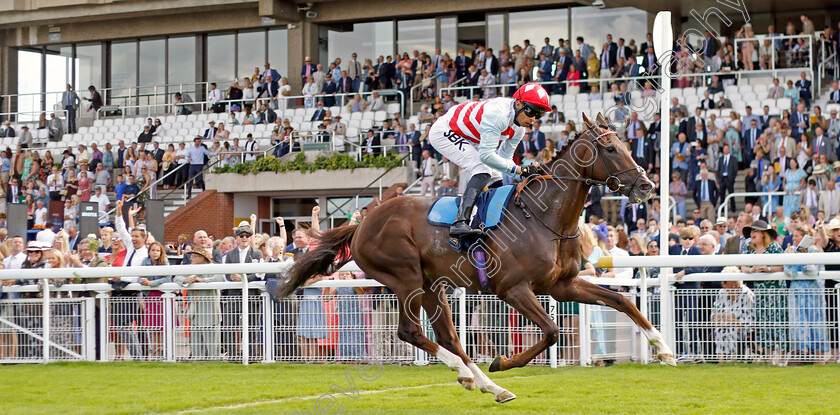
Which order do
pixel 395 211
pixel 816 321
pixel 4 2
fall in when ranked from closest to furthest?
1. pixel 395 211
2. pixel 816 321
3. pixel 4 2

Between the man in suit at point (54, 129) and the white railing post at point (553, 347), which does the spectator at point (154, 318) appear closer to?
the white railing post at point (553, 347)

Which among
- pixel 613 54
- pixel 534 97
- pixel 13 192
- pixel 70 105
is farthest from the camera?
pixel 70 105

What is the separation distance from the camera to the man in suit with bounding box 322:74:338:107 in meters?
23.2

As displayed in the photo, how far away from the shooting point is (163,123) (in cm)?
2542

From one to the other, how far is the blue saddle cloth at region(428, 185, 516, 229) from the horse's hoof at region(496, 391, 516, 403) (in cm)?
109

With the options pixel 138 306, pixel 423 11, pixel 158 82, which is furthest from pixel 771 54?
pixel 158 82

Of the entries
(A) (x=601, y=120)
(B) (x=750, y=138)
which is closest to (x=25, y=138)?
(B) (x=750, y=138)

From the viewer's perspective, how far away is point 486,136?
251 inches

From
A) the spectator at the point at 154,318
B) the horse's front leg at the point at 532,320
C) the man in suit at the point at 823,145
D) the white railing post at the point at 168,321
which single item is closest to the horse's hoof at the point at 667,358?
the horse's front leg at the point at 532,320

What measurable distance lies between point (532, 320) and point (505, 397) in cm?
50

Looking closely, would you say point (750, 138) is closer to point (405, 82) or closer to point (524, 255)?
point (405, 82)

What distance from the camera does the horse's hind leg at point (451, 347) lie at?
19.6 feet

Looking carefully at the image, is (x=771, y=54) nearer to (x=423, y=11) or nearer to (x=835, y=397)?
(x=423, y=11)

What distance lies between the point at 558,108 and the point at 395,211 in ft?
41.2
